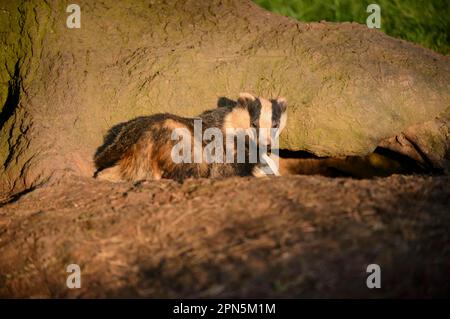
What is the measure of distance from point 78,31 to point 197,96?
1729 millimetres

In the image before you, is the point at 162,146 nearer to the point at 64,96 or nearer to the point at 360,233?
the point at 64,96

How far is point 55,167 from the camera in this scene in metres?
4.34

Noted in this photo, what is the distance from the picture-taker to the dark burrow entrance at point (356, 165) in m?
5.99

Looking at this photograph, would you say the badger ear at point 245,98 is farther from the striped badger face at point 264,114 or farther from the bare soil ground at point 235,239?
the bare soil ground at point 235,239

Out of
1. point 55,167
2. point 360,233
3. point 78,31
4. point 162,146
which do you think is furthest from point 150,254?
point 78,31

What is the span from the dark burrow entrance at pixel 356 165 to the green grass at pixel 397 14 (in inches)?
84.4

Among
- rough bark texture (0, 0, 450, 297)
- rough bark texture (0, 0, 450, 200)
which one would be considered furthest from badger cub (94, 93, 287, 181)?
rough bark texture (0, 0, 450, 200)

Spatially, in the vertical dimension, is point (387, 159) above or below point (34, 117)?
below

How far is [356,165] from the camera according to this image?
20.2 ft

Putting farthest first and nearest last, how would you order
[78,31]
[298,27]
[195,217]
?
[298,27] < [78,31] < [195,217]

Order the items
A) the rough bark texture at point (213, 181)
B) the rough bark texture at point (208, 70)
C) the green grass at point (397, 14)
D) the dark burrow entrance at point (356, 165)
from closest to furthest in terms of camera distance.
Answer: the rough bark texture at point (213, 181) < the rough bark texture at point (208, 70) < the dark burrow entrance at point (356, 165) < the green grass at point (397, 14)

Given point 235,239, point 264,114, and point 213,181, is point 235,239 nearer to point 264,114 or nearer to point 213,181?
point 213,181

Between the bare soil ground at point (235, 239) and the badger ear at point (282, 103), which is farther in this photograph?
the badger ear at point (282, 103)

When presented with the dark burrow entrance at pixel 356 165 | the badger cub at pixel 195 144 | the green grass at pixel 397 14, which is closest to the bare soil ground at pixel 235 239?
the badger cub at pixel 195 144
